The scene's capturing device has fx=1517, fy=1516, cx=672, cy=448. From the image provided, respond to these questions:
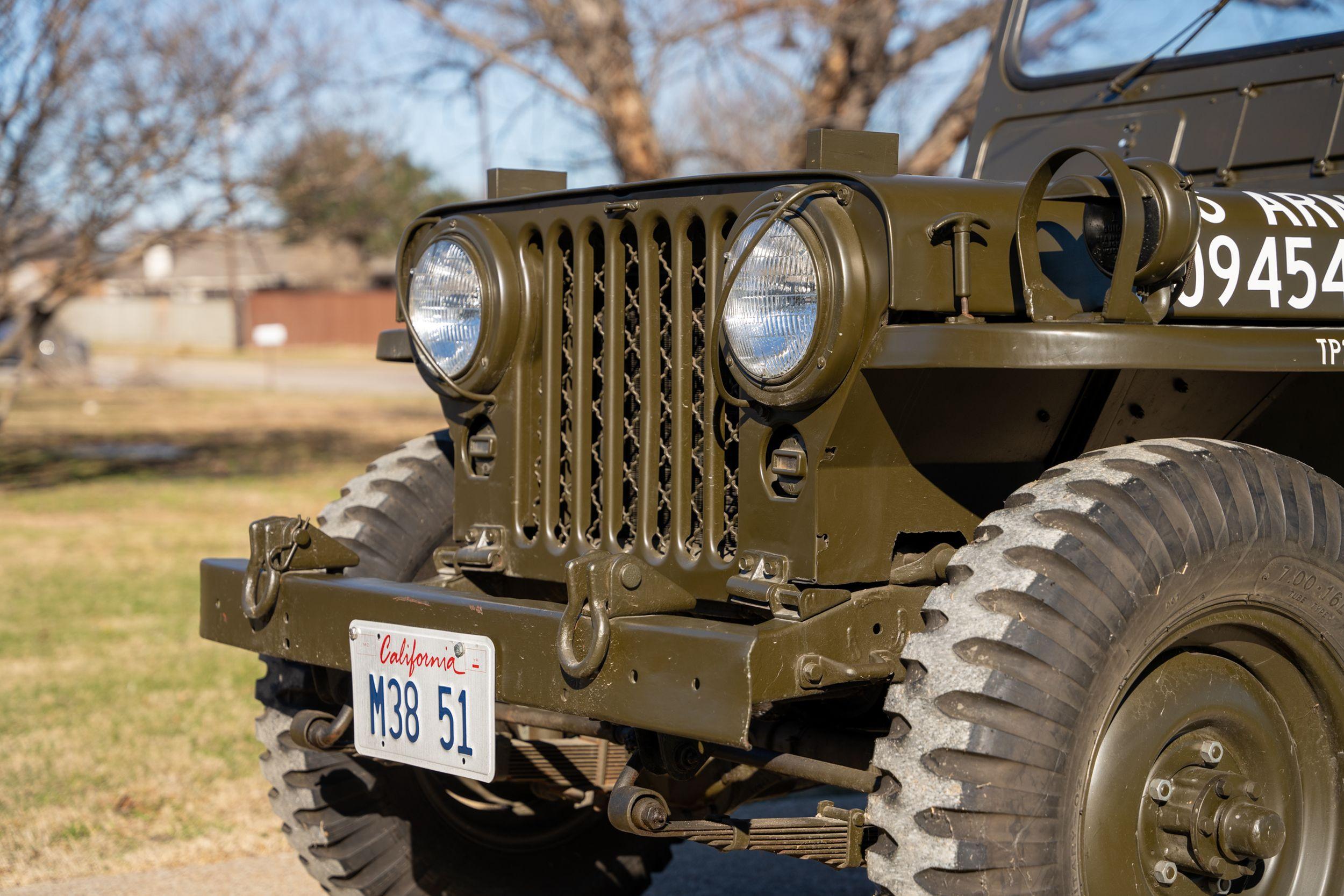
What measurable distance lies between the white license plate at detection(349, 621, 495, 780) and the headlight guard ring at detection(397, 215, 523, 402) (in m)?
0.54

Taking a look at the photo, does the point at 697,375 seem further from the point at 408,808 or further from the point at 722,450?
the point at 408,808

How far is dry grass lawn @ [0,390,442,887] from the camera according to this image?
181 inches

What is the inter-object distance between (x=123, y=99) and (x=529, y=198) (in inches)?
367

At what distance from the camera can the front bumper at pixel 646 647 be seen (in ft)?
7.48

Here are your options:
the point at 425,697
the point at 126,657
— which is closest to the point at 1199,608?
the point at 425,697

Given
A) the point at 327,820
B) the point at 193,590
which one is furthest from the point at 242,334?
the point at 327,820

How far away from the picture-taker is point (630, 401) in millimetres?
2938

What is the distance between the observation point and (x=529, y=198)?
9.92 ft

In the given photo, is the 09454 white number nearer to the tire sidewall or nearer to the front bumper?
the tire sidewall

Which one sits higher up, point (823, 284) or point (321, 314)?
point (823, 284)

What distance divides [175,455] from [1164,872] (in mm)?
15009

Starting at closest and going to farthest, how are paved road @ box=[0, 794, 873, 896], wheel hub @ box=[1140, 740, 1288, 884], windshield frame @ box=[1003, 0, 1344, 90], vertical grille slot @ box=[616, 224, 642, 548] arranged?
1. wheel hub @ box=[1140, 740, 1288, 884]
2. vertical grille slot @ box=[616, 224, 642, 548]
3. windshield frame @ box=[1003, 0, 1344, 90]
4. paved road @ box=[0, 794, 873, 896]

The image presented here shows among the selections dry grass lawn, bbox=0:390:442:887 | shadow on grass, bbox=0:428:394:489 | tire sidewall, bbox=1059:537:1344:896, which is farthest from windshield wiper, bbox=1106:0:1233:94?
shadow on grass, bbox=0:428:394:489

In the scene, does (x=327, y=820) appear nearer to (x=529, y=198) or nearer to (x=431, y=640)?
(x=431, y=640)
